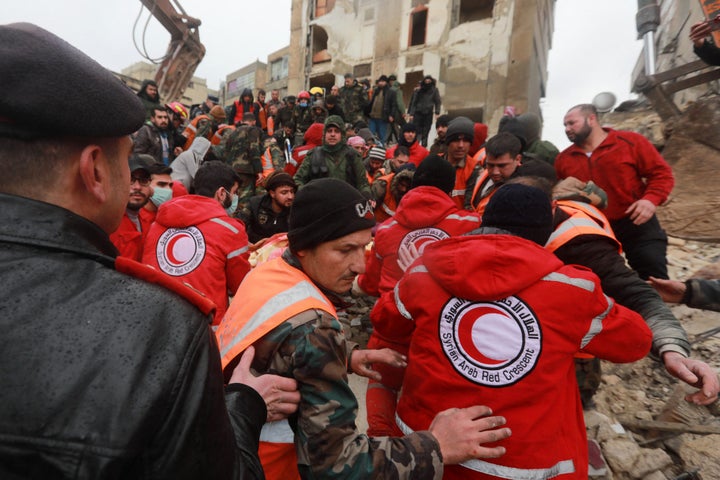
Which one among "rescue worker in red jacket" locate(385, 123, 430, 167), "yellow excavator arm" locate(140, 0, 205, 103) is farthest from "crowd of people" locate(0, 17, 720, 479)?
"yellow excavator arm" locate(140, 0, 205, 103)

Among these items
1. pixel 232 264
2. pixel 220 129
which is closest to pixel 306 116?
pixel 220 129

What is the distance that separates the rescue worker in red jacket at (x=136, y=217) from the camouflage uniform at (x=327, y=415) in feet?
8.28

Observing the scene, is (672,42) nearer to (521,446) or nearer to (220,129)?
(220,129)

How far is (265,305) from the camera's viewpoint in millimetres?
1468

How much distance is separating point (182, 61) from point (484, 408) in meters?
16.7

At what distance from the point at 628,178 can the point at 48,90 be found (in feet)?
13.4

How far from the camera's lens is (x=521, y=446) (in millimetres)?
1558

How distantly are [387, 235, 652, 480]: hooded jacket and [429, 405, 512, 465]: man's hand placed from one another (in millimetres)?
69

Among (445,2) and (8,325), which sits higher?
(445,2)

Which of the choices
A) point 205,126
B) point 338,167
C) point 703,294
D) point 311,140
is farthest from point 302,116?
point 703,294

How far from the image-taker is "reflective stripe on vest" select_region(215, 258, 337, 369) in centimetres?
142

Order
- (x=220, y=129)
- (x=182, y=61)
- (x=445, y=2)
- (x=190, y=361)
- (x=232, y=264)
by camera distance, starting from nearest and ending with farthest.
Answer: (x=190, y=361) < (x=232, y=264) < (x=220, y=129) < (x=182, y=61) < (x=445, y=2)

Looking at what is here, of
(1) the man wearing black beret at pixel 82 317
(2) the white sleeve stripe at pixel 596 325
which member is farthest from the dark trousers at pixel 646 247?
(1) the man wearing black beret at pixel 82 317

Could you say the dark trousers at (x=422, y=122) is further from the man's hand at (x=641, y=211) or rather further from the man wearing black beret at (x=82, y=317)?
the man wearing black beret at (x=82, y=317)
